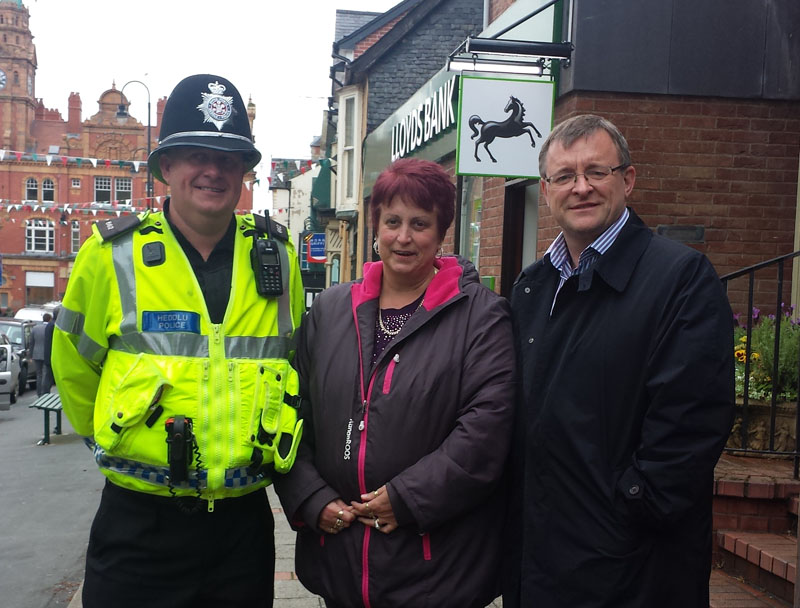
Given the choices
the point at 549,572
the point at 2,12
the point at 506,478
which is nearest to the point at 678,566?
the point at 549,572

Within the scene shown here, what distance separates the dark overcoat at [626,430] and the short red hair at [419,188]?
0.48 metres

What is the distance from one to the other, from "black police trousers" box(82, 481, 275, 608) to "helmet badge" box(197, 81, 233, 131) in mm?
1304

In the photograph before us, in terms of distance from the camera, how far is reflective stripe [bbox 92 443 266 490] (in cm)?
251

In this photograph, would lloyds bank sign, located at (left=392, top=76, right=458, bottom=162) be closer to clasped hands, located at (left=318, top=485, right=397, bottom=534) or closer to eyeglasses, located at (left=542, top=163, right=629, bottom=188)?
eyeglasses, located at (left=542, top=163, right=629, bottom=188)

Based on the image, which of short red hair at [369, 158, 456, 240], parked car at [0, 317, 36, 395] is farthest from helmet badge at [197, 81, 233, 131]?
parked car at [0, 317, 36, 395]

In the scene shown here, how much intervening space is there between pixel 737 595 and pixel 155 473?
2.92 metres

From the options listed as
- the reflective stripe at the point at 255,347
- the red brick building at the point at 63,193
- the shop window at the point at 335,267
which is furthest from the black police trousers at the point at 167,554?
the red brick building at the point at 63,193

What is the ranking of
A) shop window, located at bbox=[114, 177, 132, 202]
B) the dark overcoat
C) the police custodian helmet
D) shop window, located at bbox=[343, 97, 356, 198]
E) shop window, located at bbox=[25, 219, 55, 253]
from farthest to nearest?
1. shop window, located at bbox=[114, 177, 132, 202]
2. shop window, located at bbox=[25, 219, 55, 253]
3. shop window, located at bbox=[343, 97, 356, 198]
4. the police custodian helmet
5. the dark overcoat

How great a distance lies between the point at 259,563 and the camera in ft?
8.98

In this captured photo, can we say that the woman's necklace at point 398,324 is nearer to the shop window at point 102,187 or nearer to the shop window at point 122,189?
the shop window at point 122,189

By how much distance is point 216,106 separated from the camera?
9.08 feet

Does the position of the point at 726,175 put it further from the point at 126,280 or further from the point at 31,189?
the point at 31,189

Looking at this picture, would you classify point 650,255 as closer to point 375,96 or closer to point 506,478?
point 506,478

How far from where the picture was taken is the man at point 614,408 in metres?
2.08
